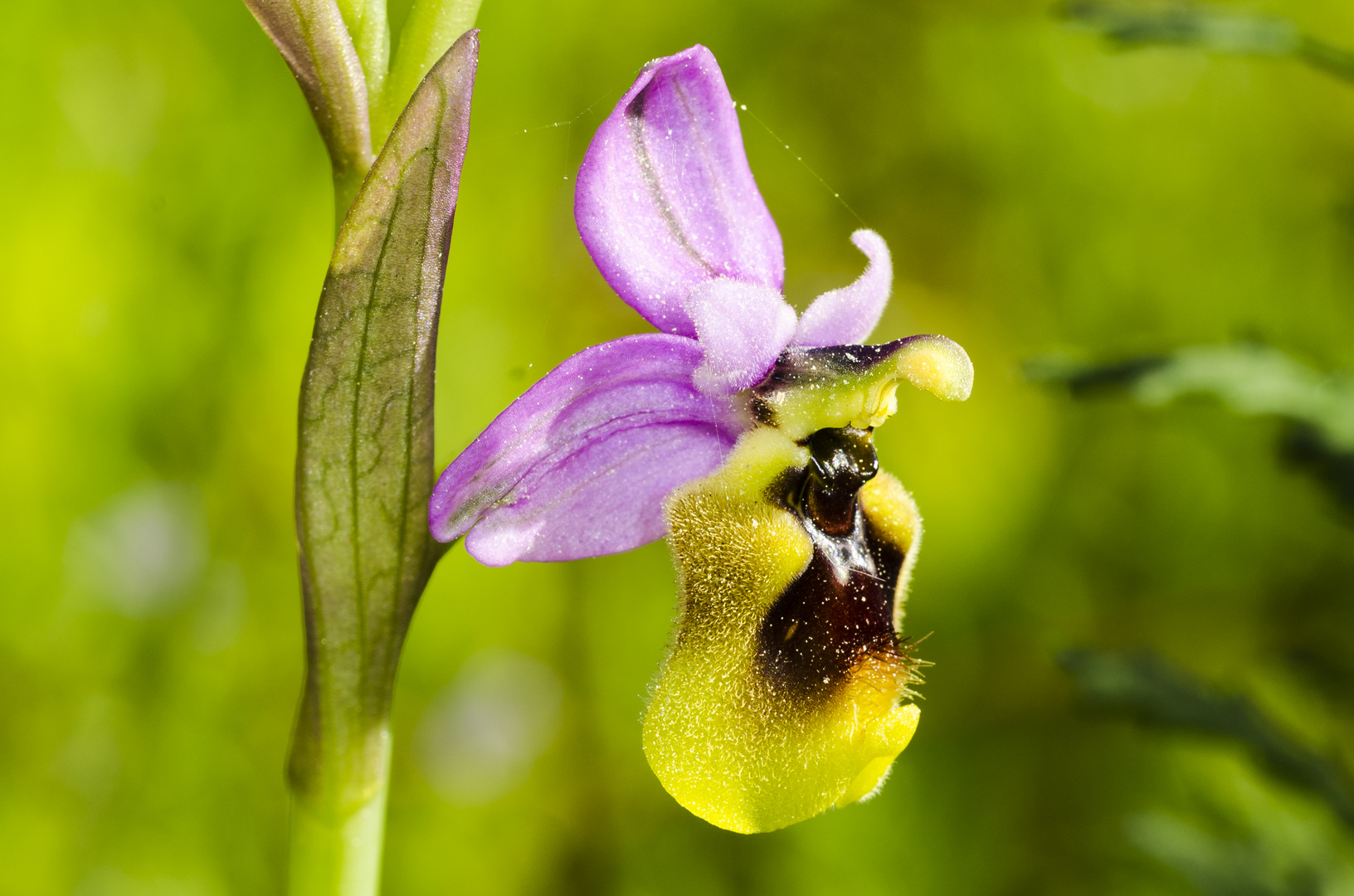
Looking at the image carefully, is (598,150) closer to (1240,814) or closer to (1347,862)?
(1240,814)

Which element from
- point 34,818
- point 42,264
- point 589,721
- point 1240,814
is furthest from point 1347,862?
point 42,264

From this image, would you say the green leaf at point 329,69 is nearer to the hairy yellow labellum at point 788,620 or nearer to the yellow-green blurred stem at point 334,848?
the hairy yellow labellum at point 788,620

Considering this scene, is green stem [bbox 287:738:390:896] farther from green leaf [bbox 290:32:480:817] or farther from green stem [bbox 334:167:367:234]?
green stem [bbox 334:167:367:234]

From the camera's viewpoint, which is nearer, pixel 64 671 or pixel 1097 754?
pixel 64 671

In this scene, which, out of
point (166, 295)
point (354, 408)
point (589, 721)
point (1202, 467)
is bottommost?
point (1202, 467)

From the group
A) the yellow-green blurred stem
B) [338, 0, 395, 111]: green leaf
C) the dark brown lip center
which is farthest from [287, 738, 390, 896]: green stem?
[338, 0, 395, 111]: green leaf

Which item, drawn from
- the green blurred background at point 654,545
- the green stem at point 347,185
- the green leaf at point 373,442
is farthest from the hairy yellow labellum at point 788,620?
the green blurred background at point 654,545
